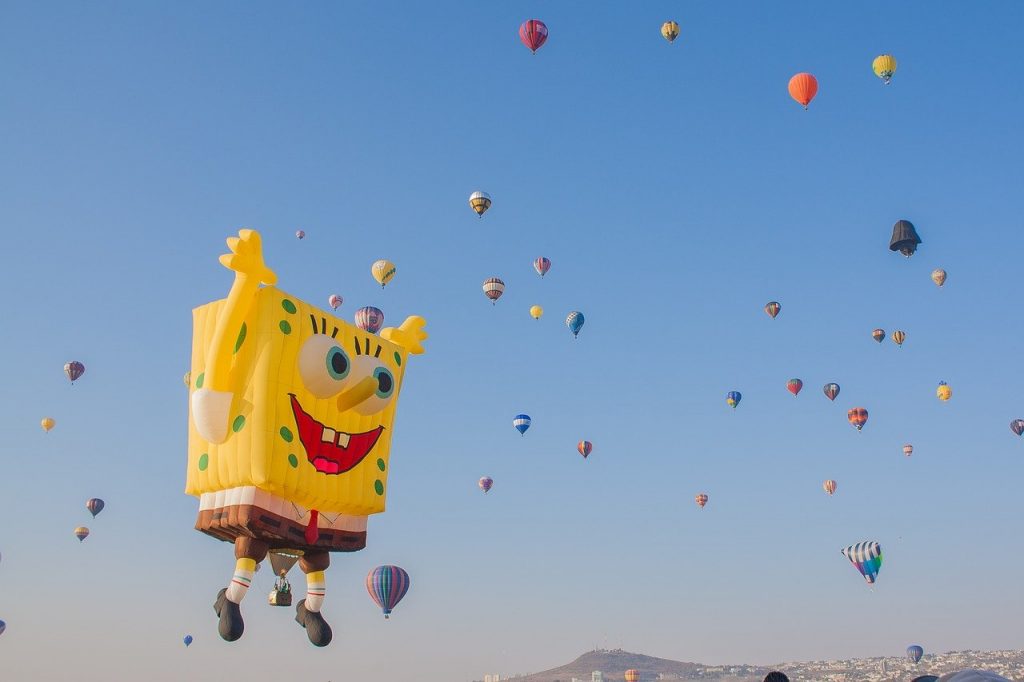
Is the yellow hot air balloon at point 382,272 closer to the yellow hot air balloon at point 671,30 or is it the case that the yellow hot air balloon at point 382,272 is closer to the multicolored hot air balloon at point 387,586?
the multicolored hot air balloon at point 387,586

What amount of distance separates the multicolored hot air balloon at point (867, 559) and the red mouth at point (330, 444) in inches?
1226

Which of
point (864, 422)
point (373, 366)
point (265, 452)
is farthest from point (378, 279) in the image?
point (864, 422)

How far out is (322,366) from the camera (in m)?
14.1

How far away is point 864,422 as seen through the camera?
154 feet

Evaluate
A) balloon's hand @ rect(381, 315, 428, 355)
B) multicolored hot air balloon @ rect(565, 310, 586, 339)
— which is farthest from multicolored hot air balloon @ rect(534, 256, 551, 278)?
balloon's hand @ rect(381, 315, 428, 355)

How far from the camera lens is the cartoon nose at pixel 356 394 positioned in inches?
575

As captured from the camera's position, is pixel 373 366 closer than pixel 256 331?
No

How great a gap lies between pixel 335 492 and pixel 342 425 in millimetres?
971

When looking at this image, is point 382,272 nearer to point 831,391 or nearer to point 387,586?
point 387,586

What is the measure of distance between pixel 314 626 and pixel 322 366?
13.1 ft

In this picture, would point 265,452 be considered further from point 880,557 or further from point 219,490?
point 880,557

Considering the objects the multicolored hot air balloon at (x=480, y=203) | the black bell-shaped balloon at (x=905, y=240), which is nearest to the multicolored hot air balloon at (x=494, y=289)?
the multicolored hot air balloon at (x=480, y=203)

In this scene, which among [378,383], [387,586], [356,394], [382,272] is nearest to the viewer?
[356,394]

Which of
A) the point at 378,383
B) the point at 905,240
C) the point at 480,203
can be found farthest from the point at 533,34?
the point at 378,383
